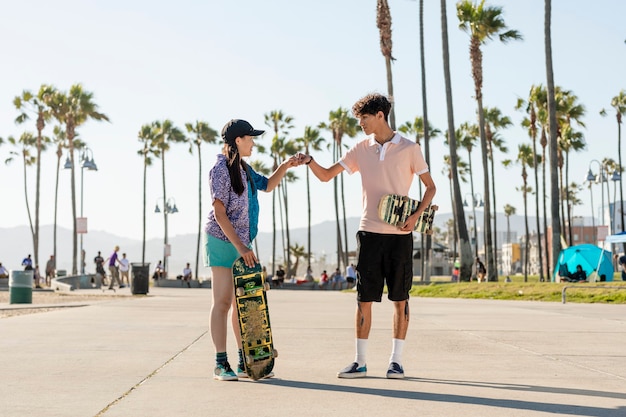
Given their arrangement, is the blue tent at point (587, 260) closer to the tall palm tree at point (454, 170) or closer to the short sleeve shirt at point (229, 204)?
the tall palm tree at point (454, 170)

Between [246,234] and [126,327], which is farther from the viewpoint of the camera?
[126,327]

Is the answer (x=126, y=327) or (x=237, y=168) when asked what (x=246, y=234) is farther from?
(x=126, y=327)

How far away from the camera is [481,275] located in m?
45.5

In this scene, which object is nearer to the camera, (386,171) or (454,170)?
(386,171)

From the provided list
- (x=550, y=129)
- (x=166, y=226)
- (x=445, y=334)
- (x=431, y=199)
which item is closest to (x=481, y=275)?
(x=550, y=129)

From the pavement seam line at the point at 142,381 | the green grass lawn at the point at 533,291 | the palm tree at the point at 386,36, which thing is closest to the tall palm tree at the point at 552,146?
the green grass lawn at the point at 533,291

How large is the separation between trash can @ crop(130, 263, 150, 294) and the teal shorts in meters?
23.8

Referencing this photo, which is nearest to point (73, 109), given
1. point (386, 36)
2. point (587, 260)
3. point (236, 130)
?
point (386, 36)

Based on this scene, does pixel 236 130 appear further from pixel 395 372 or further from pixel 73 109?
pixel 73 109

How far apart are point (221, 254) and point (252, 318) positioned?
1.76 ft

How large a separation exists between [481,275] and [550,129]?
14238 mm

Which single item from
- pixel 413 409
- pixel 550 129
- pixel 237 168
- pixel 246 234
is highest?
pixel 550 129

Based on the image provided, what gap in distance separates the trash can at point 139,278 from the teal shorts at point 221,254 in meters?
23.8

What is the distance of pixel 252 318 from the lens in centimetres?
682
